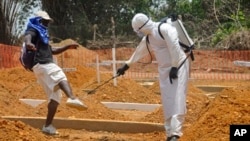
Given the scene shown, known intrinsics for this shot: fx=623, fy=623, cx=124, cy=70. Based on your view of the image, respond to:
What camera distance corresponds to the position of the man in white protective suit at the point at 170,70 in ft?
25.2

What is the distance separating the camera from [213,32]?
3062 centimetres

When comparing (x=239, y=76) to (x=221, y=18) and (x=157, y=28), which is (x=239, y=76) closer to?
(x=221, y=18)

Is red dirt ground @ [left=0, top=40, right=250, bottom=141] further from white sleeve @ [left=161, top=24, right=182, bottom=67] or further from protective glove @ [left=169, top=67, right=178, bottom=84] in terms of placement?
white sleeve @ [left=161, top=24, right=182, bottom=67]

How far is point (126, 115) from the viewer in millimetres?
12422

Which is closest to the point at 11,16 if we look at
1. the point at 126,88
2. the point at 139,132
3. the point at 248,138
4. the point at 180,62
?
the point at 126,88

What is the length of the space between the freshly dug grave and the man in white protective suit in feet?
0.82

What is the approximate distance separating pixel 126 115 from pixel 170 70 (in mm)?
4821

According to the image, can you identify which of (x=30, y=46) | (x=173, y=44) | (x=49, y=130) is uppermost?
(x=173, y=44)

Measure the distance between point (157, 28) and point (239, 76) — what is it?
16271mm

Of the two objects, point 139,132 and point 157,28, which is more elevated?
point 157,28

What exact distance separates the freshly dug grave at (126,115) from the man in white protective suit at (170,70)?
9.9 inches

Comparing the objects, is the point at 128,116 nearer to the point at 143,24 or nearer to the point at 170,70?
the point at 143,24

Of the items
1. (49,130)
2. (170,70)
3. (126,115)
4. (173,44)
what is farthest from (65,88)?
(126,115)

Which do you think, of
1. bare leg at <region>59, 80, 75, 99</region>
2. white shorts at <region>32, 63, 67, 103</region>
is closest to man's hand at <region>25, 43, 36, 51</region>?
white shorts at <region>32, 63, 67, 103</region>
